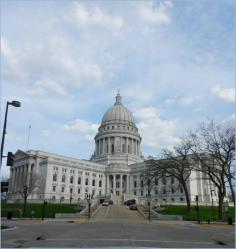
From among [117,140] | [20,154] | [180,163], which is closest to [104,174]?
[117,140]

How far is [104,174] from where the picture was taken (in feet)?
459

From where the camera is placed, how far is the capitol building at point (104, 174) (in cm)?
11612

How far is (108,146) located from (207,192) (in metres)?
54.7

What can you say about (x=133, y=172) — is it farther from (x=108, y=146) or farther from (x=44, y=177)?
(x=44, y=177)

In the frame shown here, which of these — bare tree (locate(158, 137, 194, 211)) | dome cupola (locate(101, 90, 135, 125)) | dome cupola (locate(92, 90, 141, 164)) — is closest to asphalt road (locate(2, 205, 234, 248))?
bare tree (locate(158, 137, 194, 211))

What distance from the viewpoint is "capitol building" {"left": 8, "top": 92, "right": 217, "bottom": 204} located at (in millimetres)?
116125

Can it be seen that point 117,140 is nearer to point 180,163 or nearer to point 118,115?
point 118,115

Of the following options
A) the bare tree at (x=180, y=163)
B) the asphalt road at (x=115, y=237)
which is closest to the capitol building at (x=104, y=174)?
the bare tree at (x=180, y=163)

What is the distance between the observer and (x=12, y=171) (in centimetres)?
13588

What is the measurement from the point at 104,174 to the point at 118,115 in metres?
33.9

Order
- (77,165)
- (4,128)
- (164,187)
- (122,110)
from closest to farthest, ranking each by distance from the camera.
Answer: (4,128)
(164,187)
(77,165)
(122,110)

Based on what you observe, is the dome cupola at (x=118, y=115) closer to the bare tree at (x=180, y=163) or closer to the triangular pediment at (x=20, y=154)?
the triangular pediment at (x=20, y=154)

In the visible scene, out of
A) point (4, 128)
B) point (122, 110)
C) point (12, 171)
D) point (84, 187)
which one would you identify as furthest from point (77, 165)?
point (4, 128)

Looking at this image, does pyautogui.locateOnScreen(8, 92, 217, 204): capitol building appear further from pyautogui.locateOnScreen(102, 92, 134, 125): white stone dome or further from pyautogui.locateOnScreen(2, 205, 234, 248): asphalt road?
pyautogui.locateOnScreen(2, 205, 234, 248): asphalt road
